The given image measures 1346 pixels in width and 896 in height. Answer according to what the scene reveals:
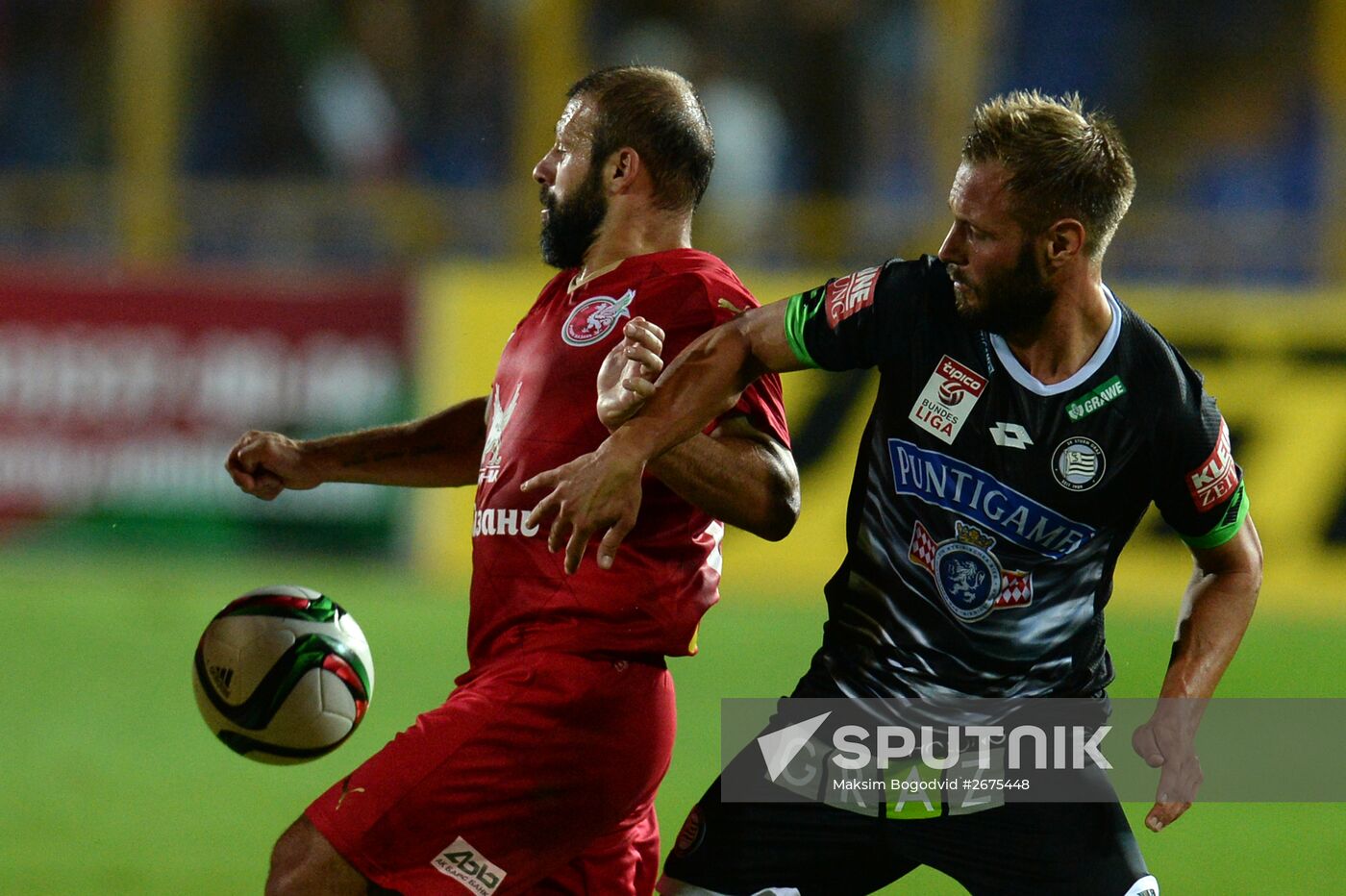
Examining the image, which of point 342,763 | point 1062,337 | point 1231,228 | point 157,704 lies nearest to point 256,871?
point 342,763

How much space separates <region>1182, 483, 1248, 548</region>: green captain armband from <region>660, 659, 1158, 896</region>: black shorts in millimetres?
571

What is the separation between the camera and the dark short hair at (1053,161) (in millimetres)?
3627

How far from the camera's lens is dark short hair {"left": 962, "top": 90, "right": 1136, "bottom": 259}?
3.63m

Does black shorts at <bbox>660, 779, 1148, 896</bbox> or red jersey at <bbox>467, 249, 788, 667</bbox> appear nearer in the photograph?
black shorts at <bbox>660, 779, 1148, 896</bbox>

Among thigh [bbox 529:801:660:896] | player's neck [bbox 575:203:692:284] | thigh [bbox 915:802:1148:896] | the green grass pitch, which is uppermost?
player's neck [bbox 575:203:692:284]

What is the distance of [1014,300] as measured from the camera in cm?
370

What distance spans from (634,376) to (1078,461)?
95cm

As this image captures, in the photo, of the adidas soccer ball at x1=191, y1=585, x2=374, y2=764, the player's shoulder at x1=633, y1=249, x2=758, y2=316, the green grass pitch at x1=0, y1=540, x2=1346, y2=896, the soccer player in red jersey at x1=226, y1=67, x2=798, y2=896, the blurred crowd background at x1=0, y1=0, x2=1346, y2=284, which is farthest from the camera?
the blurred crowd background at x1=0, y1=0, x2=1346, y2=284

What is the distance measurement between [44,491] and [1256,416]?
774 centimetres

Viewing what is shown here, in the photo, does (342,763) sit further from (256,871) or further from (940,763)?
(940,763)

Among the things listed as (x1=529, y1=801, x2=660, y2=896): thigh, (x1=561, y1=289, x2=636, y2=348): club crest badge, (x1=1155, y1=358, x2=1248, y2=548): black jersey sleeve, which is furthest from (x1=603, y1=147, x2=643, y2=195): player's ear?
(x1=529, y1=801, x2=660, y2=896): thigh

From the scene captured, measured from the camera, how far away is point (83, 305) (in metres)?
12.4

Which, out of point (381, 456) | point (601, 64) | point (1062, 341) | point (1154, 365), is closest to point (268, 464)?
point (381, 456)

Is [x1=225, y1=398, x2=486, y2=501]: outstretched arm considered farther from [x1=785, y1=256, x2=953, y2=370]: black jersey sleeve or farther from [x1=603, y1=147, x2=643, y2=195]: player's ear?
[x1=785, y1=256, x2=953, y2=370]: black jersey sleeve
